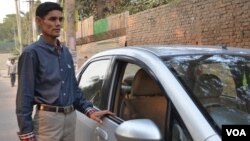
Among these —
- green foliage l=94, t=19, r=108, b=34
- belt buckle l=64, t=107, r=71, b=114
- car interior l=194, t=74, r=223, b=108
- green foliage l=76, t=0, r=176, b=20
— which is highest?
green foliage l=76, t=0, r=176, b=20

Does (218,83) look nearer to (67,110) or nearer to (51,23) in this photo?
(67,110)

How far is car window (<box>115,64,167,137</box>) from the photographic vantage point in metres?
3.55

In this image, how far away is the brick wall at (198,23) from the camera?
388 inches

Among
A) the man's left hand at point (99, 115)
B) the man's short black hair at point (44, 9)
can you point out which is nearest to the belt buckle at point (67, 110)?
the man's left hand at point (99, 115)

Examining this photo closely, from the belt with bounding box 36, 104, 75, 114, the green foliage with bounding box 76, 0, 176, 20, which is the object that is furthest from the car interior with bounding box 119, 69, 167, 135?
the green foliage with bounding box 76, 0, 176, 20

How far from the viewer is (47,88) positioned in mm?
3533

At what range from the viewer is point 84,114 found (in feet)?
13.1

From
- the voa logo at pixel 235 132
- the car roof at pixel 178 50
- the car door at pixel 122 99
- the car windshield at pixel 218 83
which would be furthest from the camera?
the car door at pixel 122 99

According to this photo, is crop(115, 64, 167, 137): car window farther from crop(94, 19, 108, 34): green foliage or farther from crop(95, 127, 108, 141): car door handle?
crop(94, 19, 108, 34): green foliage

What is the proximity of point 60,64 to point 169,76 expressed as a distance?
1.03m

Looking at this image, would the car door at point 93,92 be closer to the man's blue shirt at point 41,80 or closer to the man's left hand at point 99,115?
the man's left hand at point 99,115

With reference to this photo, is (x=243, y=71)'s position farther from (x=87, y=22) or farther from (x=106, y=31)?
(x=87, y=22)

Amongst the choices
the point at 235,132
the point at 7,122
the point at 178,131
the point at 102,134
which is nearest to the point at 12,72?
the point at 7,122

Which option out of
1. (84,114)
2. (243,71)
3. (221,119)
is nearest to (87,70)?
(84,114)
